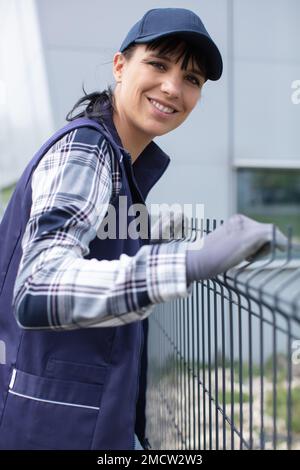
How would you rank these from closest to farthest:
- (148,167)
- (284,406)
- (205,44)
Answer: (205,44)
(148,167)
(284,406)

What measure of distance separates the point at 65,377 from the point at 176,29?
92cm

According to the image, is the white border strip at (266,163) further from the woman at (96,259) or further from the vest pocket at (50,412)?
the vest pocket at (50,412)

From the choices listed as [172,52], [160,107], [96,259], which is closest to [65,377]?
[96,259]

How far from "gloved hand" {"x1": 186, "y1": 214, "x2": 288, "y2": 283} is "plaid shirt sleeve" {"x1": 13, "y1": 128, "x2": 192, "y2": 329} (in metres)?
0.03

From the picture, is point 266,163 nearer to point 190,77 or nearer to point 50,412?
point 190,77

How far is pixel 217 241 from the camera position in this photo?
103cm

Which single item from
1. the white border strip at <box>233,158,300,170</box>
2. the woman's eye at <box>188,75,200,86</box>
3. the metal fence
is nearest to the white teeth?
the woman's eye at <box>188,75,200,86</box>

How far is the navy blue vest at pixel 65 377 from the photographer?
1.25m

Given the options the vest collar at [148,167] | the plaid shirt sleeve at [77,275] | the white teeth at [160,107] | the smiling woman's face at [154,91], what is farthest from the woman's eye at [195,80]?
the plaid shirt sleeve at [77,275]

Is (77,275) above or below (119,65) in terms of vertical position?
below

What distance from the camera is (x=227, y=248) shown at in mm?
1010

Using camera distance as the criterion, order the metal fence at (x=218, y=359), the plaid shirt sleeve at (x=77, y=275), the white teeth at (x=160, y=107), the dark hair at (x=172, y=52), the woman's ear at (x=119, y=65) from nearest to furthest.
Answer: the plaid shirt sleeve at (x=77, y=275) → the metal fence at (x=218, y=359) → the dark hair at (x=172, y=52) → the white teeth at (x=160, y=107) → the woman's ear at (x=119, y=65)

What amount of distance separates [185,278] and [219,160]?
4.13 meters

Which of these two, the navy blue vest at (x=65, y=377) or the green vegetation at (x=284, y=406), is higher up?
the navy blue vest at (x=65, y=377)
